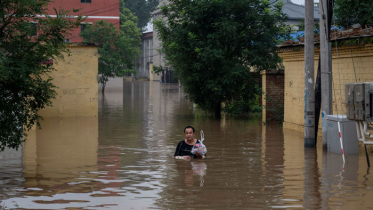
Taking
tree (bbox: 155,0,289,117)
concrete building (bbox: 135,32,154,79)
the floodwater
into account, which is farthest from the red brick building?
the floodwater

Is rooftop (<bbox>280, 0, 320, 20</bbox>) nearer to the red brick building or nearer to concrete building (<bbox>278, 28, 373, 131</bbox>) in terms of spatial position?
the red brick building

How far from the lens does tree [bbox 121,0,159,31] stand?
111438 mm

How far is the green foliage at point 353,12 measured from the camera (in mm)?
18312

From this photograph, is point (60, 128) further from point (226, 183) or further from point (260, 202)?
point (260, 202)

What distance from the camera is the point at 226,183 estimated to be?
9.41 m

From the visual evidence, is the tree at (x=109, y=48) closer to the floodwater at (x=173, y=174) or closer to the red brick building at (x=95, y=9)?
the red brick building at (x=95, y=9)

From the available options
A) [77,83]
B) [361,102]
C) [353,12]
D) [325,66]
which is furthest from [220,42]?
[361,102]

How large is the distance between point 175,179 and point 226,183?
955 millimetres

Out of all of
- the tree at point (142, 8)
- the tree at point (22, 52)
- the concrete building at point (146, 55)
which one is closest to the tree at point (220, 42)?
the tree at point (22, 52)

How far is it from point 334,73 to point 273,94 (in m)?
5.46

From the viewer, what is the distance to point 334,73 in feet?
52.8

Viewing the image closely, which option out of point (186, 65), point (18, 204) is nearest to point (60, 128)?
point (186, 65)

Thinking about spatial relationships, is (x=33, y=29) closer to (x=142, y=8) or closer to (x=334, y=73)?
(x=334, y=73)

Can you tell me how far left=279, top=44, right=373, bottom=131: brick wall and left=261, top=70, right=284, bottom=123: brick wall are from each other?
1266 mm
